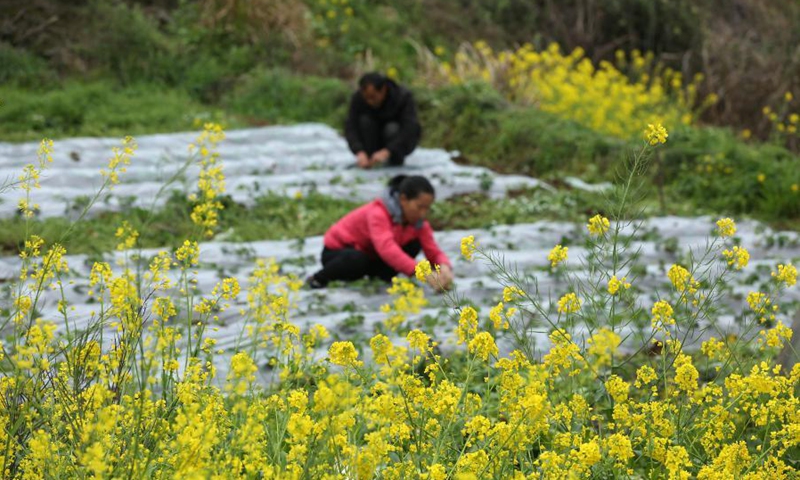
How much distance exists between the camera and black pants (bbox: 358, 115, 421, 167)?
8.09 m

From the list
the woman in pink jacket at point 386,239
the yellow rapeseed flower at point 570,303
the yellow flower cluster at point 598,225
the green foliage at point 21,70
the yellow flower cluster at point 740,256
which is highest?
the yellow flower cluster at point 598,225

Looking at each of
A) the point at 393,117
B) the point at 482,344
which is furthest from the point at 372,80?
the point at 482,344

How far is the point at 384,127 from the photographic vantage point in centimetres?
822

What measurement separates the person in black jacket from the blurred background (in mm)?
1145

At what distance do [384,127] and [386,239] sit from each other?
10.8 ft

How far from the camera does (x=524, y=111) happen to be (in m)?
9.68

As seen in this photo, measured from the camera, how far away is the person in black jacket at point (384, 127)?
26.3ft

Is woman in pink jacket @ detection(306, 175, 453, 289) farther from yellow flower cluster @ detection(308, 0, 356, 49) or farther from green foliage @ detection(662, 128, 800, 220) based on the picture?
yellow flower cluster @ detection(308, 0, 356, 49)

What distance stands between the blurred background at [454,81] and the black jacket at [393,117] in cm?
113

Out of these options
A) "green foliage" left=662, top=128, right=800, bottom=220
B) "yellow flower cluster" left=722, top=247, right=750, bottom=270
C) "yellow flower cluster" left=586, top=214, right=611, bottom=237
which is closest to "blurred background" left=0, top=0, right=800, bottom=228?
"green foliage" left=662, top=128, right=800, bottom=220

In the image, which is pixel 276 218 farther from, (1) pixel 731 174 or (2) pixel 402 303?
(2) pixel 402 303

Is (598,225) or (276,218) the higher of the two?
(598,225)

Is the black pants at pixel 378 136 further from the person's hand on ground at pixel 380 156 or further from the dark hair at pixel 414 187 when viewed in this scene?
the dark hair at pixel 414 187

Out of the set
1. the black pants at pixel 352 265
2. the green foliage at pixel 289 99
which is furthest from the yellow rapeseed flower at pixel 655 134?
the green foliage at pixel 289 99
